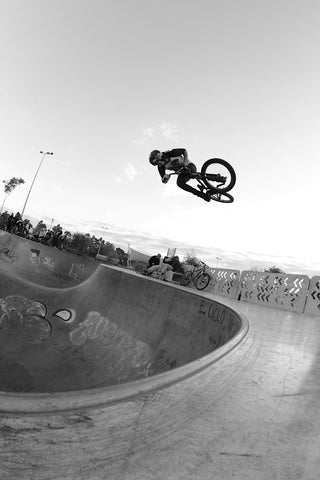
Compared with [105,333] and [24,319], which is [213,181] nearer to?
[105,333]

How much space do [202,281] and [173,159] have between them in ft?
31.5

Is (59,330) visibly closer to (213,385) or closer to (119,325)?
(119,325)

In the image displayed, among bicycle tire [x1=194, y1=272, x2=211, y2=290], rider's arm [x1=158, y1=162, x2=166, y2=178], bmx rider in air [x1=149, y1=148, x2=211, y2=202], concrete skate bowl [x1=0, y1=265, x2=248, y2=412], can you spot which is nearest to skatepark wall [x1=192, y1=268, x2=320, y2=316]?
bicycle tire [x1=194, y1=272, x2=211, y2=290]

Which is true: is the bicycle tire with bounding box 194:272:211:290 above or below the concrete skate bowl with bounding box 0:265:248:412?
above

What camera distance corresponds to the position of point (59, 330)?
10391mm

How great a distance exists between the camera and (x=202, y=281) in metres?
16.1

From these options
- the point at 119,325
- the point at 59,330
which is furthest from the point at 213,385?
the point at 59,330

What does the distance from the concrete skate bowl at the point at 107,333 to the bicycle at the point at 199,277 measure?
219 inches

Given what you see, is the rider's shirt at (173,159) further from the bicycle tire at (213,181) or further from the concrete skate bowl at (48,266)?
the concrete skate bowl at (48,266)

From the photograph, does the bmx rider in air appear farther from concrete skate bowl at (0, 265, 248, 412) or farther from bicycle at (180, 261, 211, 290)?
bicycle at (180, 261, 211, 290)

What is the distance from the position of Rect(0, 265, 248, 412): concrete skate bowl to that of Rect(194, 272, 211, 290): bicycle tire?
556 cm

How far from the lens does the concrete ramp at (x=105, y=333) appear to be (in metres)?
6.79

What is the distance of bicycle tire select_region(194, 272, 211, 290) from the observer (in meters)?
15.7

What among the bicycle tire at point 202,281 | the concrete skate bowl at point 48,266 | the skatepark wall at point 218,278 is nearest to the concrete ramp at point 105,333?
the concrete skate bowl at point 48,266
